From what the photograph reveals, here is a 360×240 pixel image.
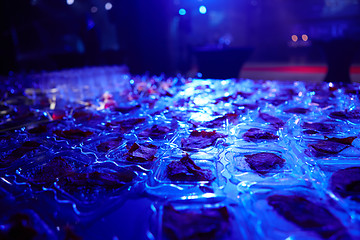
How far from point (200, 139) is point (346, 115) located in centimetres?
96

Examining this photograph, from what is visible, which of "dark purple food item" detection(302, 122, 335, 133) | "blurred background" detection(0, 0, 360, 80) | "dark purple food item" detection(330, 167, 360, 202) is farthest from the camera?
"blurred background" detection(0, 0, 360, 80)

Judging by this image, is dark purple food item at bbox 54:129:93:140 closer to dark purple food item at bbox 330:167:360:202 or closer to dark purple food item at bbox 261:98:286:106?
dark purple food item at bbox 330:167:360:202

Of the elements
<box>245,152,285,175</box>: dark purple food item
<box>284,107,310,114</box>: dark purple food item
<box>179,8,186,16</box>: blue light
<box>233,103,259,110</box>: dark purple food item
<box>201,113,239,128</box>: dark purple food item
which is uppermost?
<box>179,8,186,16</box>: blue light

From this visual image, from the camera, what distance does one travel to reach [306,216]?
61 cm

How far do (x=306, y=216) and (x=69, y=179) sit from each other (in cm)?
78

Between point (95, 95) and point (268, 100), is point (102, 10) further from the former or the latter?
point (268, 100)

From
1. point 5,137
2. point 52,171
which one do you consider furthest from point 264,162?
point 5,137

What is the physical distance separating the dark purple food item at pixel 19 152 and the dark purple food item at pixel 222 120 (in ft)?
3.07

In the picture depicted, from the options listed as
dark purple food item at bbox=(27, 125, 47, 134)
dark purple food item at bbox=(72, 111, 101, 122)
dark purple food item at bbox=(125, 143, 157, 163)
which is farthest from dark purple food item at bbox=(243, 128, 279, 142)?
dark purple food item at bbox=(27, 125, 47, 134)

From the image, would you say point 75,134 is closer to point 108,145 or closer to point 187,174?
point 108,145

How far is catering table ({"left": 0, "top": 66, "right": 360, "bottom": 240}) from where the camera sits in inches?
24.0

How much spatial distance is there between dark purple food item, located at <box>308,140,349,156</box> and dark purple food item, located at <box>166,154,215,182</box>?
19.3 inches

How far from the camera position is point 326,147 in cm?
98

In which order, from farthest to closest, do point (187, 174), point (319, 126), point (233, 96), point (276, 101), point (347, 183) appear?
1. point (233, 96)
2. point (276, 101)
3. point (319, 126)
4. point (187, 174)
5. point (347, 183)
